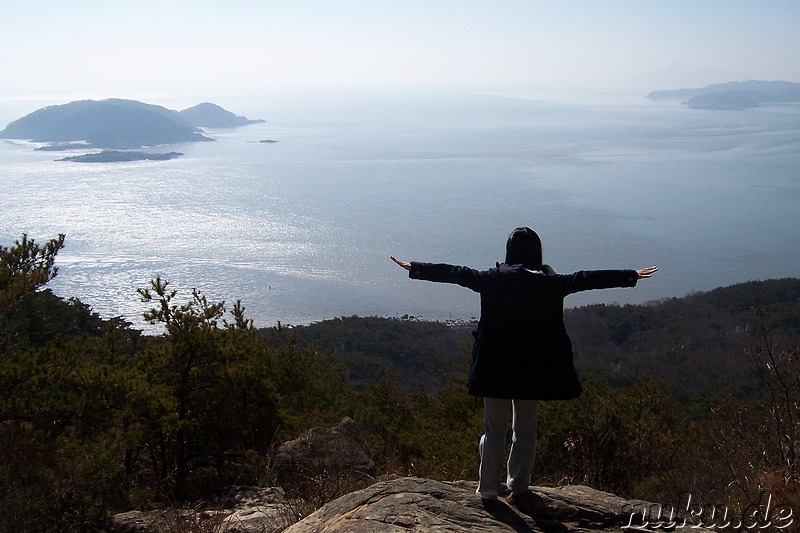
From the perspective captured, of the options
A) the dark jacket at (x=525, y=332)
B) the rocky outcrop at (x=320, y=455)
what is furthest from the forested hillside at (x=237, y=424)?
the dark jacket at (x=525, y=332)

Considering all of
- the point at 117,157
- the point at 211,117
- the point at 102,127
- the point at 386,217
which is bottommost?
the point at 386,217

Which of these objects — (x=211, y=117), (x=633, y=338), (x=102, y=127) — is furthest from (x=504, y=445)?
(x=211, y=117)

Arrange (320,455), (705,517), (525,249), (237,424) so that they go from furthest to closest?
(237,424) → (320,455) → (705,517) → (525,249)

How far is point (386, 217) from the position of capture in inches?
2630

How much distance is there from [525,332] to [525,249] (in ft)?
1.51

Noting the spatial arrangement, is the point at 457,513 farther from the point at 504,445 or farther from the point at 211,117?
the point at 211,117

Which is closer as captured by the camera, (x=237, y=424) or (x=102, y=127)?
(x=237, y=424)

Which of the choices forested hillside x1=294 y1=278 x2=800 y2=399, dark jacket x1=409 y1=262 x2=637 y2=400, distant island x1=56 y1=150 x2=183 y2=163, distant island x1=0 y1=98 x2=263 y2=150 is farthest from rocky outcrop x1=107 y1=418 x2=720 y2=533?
distant island x1=0 y1=98 x2=263 y2=150

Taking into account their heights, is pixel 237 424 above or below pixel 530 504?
below

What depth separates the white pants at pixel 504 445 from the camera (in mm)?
3496

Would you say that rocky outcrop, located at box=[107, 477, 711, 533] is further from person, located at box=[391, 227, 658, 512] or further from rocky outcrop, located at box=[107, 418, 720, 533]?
person, located at box=[391, 227, 658, 512]

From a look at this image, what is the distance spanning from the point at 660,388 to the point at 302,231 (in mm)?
50678

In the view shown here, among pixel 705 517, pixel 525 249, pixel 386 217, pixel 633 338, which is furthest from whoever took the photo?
pixel 386 217

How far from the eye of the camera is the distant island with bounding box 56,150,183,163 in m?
104
